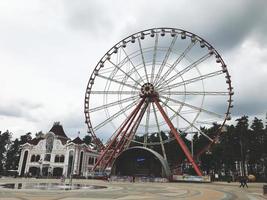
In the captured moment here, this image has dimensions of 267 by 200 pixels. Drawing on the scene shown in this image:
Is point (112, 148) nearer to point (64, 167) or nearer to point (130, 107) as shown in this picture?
point (130, 107)

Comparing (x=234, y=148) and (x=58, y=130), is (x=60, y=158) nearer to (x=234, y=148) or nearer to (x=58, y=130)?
(x=58, y=130)

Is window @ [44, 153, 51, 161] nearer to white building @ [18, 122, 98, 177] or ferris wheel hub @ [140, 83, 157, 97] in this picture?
white building @ [18, 122, 98, 177]

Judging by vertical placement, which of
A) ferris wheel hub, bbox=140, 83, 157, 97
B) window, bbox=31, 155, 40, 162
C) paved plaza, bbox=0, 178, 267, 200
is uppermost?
ferris wheel hub, bbox=140, 83, 157, 97

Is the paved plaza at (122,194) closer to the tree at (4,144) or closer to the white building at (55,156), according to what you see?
the white building at (55,156)

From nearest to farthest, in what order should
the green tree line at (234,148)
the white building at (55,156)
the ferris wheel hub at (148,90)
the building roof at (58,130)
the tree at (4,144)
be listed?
the ferris wheel hub at (148,90), the green tree line at (234,148), the white building at (55,156), the building roof at (58,130), the tree at (4,144)

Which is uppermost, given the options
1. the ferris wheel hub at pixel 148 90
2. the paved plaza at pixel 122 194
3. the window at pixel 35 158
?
the ferris wheel hub at pixel 148 90

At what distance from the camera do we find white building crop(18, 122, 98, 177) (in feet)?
282

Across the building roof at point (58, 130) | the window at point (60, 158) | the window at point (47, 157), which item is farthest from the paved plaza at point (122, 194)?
the building roof at point (58, 130)

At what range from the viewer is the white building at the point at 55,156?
85.8 metres

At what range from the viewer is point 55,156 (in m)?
88.8

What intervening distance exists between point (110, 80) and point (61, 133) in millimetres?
49504

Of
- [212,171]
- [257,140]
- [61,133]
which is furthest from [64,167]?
[257,140]

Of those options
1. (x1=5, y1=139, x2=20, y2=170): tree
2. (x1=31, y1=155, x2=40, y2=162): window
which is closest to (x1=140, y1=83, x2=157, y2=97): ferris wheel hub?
(x1=31, y1=155, x2=40, y2=162): window

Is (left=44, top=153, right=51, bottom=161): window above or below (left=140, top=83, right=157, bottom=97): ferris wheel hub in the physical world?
below
